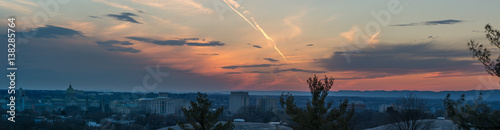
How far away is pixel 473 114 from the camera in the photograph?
13039 millimetres

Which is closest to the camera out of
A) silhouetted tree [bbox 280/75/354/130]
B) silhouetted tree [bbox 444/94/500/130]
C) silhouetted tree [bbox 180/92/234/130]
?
silhouetted tree [bbox 444/94/500/130]

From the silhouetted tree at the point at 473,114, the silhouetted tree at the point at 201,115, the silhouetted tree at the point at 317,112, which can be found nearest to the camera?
the silhouetted tree at the point at 473,114

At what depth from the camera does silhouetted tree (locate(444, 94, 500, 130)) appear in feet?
41.4

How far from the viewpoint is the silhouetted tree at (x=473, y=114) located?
1261cm

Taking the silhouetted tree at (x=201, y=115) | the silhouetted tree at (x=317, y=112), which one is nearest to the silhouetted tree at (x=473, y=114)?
the silhouetted tree at (x=317, y=112)

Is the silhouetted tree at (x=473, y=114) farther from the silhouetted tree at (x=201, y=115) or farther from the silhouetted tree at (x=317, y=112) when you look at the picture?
the silhouetted tree at (x=201, y=115)

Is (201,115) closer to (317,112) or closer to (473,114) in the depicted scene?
(317,112)

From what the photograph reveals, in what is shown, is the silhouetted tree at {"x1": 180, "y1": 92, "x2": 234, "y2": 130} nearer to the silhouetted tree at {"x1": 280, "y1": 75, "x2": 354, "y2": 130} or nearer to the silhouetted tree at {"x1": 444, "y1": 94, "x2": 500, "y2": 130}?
the silhouetted tree at {"x1": 280, "y1": 75, "x2": 354, "y2": 130}

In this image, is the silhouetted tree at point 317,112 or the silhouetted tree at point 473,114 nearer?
the silhouetted tree at point 473,114

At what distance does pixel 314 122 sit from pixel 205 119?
19.1 feet

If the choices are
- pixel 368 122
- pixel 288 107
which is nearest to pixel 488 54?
pixel 288 107

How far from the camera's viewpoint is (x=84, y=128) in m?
97.9

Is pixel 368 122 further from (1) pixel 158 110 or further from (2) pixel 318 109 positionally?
(1) pixel 158 110

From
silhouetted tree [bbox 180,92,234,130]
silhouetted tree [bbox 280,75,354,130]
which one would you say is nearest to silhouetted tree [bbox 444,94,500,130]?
silhouetted tree [bbox 280,75,354,130]
